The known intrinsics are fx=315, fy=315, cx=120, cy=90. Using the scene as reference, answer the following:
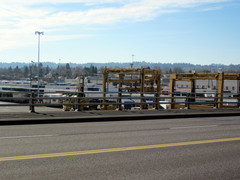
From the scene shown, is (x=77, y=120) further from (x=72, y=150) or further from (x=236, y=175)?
(x=236, y=175)

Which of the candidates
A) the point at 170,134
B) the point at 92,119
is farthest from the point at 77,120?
the point at 170,134

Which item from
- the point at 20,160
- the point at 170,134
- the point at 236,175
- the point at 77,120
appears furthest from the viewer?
the point at 77,120

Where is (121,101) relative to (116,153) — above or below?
below

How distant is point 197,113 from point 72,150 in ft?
37.0

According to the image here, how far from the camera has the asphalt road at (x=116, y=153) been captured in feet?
20.7

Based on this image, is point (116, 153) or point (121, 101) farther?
point (121, 101)

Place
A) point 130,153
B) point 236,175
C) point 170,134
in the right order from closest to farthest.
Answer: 1. point 236,175
2. point 130,153
3. point 170,134

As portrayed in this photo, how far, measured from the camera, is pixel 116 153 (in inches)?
317

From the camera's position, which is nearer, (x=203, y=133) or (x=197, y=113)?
(x=203, y=133)

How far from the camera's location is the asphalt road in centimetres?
632

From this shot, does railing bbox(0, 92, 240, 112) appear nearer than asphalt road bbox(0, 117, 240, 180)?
No

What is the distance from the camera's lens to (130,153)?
8.08m

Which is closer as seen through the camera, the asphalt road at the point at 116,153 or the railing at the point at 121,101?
the asphalt road at the point at 116,153

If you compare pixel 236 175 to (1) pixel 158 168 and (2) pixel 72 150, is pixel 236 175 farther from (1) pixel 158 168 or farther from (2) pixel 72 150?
(2) pixel 72 150
